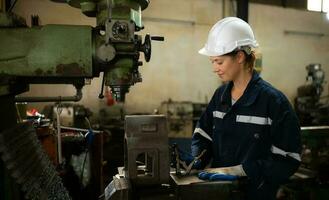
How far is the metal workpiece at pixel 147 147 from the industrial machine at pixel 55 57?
13cm

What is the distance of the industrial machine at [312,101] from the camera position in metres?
4.30

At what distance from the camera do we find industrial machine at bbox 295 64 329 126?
4.30 m

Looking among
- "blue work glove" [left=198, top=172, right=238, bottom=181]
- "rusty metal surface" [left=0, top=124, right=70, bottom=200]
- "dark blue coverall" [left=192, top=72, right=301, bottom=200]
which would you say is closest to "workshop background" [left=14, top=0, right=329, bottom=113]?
"dark blue coverall" [left=192, top=72, right=301, bottom=200]

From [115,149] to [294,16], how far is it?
140 inches

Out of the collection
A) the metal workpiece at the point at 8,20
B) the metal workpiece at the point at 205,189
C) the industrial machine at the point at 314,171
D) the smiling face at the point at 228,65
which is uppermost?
the metal workpiece at the point at 8,20

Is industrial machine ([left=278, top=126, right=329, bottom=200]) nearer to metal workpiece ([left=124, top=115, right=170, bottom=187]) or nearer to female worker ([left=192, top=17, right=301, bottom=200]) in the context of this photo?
female worker ([left=192, top=17, right=301, bottom=200])

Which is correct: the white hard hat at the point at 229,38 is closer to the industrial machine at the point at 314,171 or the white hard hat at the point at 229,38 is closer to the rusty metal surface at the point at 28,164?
the rusty metal surface at the point at 28,164

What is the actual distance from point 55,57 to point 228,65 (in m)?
0.82

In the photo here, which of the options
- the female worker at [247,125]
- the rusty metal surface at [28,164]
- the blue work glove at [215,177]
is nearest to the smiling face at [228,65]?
the female worker at [247,125]

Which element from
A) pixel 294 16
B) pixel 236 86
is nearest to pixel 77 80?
pixel 236 86

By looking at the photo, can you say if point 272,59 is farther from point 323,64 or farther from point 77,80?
point 77,80

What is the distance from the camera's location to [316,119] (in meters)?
4.27

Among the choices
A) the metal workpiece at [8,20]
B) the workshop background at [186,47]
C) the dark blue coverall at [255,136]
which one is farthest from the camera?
the workshop background at [186,47]

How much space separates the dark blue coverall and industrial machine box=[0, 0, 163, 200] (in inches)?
25.3
